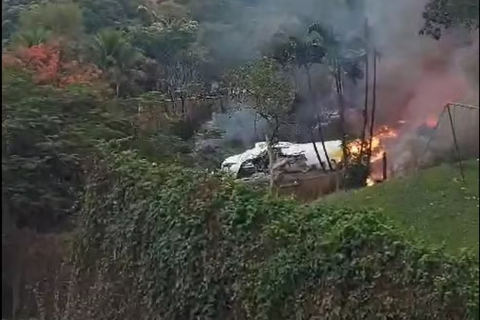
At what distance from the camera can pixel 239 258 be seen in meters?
2.62

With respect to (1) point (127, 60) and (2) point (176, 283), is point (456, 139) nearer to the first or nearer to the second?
(2) point (176, 283)

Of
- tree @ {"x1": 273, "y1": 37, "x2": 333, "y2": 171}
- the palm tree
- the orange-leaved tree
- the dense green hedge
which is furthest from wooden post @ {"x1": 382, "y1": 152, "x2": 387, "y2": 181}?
the palm tree

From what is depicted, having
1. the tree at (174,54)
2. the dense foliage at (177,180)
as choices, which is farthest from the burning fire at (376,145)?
the tree at (174,54)

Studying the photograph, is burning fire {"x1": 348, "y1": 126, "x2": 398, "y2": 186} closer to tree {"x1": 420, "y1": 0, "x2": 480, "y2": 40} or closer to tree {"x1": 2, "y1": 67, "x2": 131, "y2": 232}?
tree {"x1": 420, "y1": 0, "x2": 480, "y2": 40}

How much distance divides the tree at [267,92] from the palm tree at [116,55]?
538 millimetres

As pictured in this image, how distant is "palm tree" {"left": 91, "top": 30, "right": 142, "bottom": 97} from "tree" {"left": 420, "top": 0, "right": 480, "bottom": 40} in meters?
2.36

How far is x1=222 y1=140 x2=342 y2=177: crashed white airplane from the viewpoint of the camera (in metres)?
3.35

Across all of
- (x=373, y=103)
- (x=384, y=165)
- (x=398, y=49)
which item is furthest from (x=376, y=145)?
(x=373, y=103)

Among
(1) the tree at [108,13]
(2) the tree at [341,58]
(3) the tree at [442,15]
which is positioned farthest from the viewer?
(1) the tree at [108,13]

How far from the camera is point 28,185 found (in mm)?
3100

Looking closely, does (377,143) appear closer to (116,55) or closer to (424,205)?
(424,205)

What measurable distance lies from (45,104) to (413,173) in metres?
2.59

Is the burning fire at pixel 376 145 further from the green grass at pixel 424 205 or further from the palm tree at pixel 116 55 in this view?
the palm tree at pixel 116 55

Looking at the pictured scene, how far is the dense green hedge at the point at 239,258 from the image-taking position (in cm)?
212
